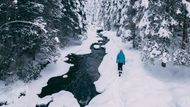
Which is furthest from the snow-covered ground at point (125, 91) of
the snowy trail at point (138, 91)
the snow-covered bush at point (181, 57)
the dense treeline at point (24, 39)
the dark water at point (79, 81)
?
the snow-covered bush at point (181, 57)

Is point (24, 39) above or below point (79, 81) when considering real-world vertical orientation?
above

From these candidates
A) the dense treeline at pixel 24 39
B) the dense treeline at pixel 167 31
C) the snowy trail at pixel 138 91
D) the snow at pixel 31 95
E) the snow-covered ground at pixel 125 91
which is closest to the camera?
the snowy trail at pixel 138 91

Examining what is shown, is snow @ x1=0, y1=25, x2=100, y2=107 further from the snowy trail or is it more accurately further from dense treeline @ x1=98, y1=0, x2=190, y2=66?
dense treeline @ x1=98, y1=0, x2=190, y2=66

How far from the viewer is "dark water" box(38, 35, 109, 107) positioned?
16500 millimetres

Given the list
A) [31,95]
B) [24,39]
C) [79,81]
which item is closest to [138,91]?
[79,81]

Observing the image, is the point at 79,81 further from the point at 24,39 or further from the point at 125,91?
the point at 125,91

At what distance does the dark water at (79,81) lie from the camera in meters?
16.5

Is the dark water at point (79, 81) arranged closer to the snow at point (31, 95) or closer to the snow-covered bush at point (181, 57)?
the snow at point (31, 95)

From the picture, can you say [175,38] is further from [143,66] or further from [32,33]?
[32,33]

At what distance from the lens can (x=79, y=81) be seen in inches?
770

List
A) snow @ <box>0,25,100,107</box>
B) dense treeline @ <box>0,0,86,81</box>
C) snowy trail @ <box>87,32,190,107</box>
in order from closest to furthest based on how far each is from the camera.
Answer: snowy trail @ <box>87,32,190,107</box> → snow @ <box>0,25,100,107</box> → dense treeline @ <box>0,0,86,81</box>

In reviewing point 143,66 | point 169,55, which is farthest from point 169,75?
point 143,66

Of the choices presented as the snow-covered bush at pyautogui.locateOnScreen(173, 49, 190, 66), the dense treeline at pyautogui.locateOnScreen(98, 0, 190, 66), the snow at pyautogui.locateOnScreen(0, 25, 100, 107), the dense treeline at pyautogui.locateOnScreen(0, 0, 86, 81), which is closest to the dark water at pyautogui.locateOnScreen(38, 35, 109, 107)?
the snow at pyautogui.locateOnScreen(0, 25, 100, 107)

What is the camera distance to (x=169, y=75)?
1719 centimetres
